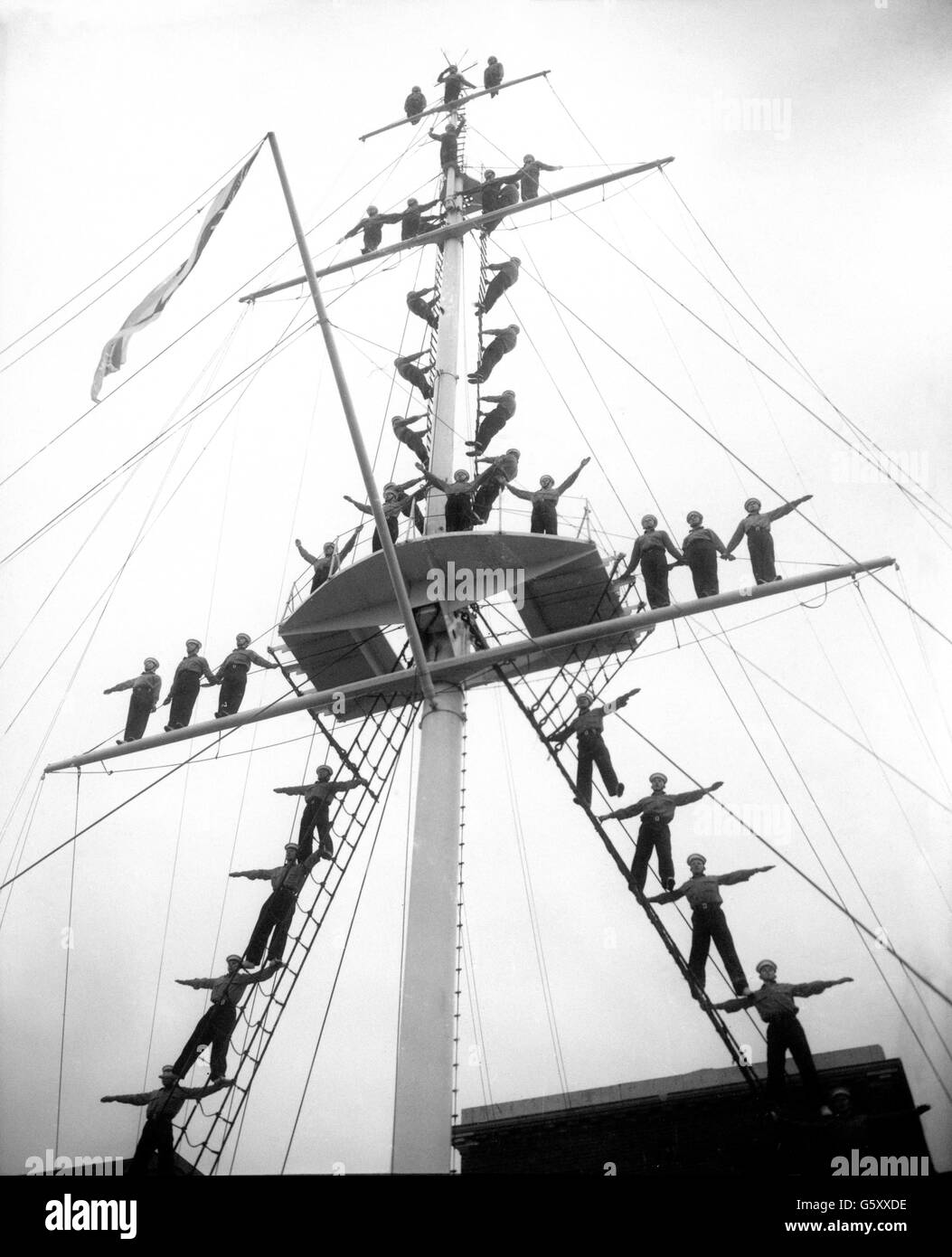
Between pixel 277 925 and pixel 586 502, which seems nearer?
pixel 277 925

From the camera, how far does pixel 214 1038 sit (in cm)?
868

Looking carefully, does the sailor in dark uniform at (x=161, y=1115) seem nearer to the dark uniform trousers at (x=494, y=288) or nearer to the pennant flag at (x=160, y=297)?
the pennant flag at (x=160, y=297)

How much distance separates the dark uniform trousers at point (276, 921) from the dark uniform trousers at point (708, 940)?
3405 mm

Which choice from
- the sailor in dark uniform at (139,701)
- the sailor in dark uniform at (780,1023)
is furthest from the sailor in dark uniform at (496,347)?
the sailor in dark uniform at (780,1023)

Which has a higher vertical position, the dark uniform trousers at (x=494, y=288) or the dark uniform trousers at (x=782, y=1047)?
the dark uniform trousers at (x=494, y=288)

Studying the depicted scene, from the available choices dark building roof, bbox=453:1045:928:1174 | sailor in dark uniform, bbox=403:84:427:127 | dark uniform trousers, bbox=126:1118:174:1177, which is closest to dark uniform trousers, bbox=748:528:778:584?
dark building roof, bbox=453:1045:928:1174

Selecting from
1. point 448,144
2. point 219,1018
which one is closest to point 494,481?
point 219,1018

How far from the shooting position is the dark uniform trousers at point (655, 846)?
8.72 m

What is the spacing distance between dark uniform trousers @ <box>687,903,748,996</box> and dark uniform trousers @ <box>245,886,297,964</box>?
Result: 3.41 m

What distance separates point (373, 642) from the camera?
1063 centimetres

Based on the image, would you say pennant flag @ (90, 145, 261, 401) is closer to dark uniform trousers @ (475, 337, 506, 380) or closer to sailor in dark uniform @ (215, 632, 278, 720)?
sailor in dark uniform @ (215, 632, 278, 720)
